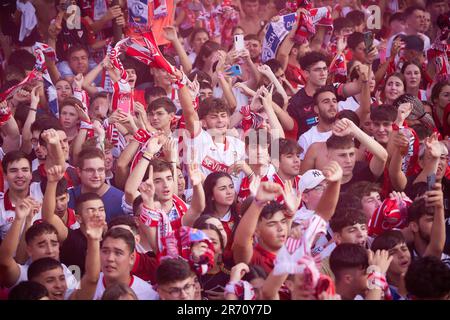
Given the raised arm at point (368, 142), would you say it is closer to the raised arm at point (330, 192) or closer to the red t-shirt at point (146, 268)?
the raised arm at point (330, 192)

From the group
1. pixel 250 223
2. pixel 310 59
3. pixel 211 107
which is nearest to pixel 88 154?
pixel 211 107

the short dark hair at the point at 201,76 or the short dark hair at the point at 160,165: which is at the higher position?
the short dark hair at the point at 201,76

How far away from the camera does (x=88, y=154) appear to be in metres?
6.20

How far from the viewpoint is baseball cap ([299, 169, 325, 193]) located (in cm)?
615

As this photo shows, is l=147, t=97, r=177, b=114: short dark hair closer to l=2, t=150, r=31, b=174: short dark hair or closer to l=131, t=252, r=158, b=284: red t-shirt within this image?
l=2, t=150, r=31, b=174: short dark hair

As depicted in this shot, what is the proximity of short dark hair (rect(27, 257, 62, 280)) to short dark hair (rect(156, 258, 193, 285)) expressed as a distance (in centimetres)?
64

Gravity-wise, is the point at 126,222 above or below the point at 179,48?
below

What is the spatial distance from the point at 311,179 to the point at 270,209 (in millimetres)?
851

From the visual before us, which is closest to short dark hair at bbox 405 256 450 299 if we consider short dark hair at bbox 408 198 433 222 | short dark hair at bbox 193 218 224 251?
short dark hair at bbox 408 198 433 222

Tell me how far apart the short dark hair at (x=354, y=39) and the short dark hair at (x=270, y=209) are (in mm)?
3611

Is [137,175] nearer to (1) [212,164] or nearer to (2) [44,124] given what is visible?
(1) [212,164]

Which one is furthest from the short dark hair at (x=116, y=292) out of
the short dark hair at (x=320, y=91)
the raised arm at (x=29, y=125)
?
the short dark hair at (x=320, y=91)

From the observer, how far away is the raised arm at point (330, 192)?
542cm
